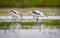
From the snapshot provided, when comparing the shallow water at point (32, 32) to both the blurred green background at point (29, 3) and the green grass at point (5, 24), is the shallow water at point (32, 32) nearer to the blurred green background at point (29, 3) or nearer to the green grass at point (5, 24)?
the green grass at point (5, 24)

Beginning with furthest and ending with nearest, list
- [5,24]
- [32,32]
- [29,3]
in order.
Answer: [29,3], [5,24], [32,32]

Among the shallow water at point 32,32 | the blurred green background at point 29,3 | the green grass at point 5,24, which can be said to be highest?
the blurred green background at point 29,3

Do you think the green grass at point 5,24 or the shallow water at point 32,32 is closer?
the shallow water at point 32,32

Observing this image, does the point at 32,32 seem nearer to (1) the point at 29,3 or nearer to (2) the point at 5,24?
(2) the point at 5,24

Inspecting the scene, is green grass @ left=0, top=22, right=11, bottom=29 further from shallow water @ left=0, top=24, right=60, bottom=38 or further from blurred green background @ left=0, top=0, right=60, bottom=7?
blurred green background @ left=0, top=0, right=60, bottom=7

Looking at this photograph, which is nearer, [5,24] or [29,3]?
[5,24]

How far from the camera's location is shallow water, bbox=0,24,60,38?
2.73m

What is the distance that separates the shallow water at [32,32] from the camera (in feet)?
8.96

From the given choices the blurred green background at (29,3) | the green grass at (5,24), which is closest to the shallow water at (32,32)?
the green grass at (5,24)

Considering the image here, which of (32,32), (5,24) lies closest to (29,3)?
(5,24)

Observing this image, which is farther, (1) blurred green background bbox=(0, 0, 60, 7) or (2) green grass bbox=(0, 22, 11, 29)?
(1) blurred green background bbox=(0, 0, 60, 7)

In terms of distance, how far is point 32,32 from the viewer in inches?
114

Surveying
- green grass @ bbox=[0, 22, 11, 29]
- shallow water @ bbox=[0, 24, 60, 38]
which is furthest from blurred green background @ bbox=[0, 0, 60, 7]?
shallow water @ bbox=[0, 24, 60, 38]

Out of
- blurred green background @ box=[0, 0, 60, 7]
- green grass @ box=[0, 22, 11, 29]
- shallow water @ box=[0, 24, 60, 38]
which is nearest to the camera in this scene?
shallow water @ box=[0, 24, 60, 38]
